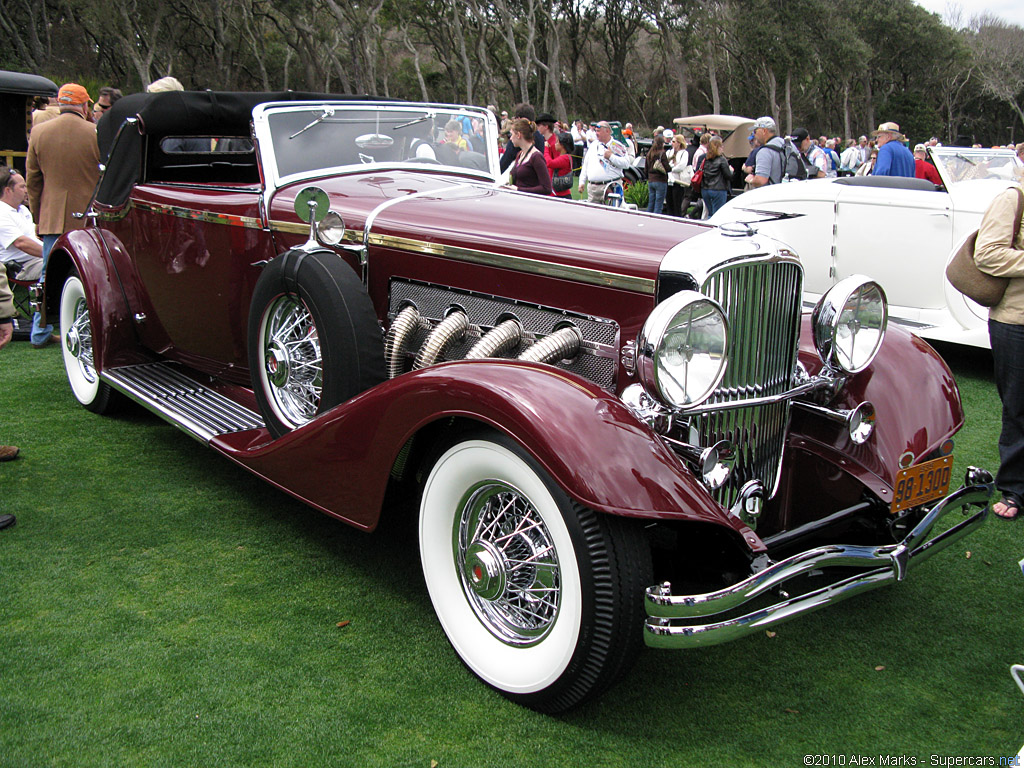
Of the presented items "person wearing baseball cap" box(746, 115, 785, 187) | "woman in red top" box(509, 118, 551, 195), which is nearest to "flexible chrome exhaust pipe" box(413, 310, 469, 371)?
"woman in red top" box(509, 118, 551, 195)

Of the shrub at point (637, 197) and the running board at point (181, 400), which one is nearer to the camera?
the running board at point (181, 400)

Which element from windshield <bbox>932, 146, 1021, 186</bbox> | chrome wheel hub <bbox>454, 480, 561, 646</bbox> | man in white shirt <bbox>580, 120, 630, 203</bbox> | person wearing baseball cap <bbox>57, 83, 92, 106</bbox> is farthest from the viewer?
man in white shirt <bbox>580, 120, 630, 203</bbox>

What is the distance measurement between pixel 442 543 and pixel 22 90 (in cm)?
1199

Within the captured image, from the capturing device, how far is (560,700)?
7.85 feet

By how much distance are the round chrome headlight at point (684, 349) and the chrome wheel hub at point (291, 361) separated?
1597 millimetres

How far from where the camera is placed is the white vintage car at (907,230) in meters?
6.22

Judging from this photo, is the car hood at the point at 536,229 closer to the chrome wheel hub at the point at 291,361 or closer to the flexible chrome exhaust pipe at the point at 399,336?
the flexible chrome exhaust pipe at the point at 399,336

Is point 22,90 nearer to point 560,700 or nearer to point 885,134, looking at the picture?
point 885,134

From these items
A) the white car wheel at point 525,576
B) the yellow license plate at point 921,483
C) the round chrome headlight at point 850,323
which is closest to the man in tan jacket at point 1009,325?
the round chrome headlight at point 850,323

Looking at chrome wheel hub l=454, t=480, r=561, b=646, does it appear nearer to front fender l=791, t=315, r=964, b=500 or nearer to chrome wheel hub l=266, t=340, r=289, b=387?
front fender l=791, t=315, r=964, b=500

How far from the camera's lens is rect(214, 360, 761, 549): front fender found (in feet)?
7.20

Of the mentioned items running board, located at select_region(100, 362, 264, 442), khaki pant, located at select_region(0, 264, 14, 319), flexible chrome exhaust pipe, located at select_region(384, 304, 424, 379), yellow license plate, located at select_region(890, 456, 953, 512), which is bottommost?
running board, located at select_region(100, 362, 264, 442)

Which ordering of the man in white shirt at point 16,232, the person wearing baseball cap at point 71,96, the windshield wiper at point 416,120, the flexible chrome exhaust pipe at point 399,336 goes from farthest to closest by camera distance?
1. the person wearing baseball cap at point 71,96
2. the man in white shirt at point 16,232
3. the windshield wiper at point 416,120
4. the flexible chrome exhaust pipe at point 399,336

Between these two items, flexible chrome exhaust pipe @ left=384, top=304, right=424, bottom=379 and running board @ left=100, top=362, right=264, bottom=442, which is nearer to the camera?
flexible chrome exhaust pipe @ left=384, top=304, right=424, bottom=379
